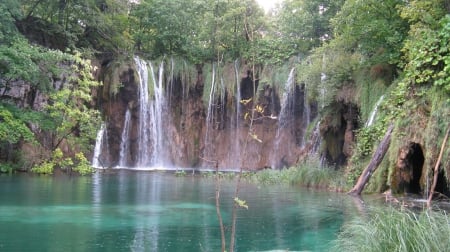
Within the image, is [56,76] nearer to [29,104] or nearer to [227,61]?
[29,104]

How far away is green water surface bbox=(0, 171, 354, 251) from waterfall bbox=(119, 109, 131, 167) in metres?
14.2

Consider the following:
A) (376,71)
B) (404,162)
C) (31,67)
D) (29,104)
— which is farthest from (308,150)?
(29,104)

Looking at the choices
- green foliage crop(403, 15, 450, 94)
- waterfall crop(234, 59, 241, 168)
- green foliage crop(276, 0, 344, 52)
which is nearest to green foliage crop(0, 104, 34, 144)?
waterfall crop(234, 59, 241, 168)

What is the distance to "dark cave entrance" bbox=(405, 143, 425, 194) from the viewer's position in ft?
41.4

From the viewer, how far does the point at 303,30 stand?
30.5m

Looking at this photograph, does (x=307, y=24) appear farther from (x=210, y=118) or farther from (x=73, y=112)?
(x=73, y=112)

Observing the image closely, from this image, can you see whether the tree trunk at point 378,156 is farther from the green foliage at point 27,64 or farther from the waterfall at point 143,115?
the waterfall at point 143,115

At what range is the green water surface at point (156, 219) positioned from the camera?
769cm

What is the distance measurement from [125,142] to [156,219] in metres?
20.9

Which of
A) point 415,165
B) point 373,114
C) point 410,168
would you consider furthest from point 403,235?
point 373,114

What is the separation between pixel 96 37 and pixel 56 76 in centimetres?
620

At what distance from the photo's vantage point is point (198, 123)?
32406mm

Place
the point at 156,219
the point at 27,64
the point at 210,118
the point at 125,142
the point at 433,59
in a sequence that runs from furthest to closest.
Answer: the point at 210,118 < the point at 125,142 < the point at 27,64 < the point at 433,59 < the point at 156,219

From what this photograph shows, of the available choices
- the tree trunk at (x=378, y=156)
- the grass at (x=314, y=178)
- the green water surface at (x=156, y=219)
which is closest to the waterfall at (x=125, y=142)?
the grass at (x=314, y=178)
